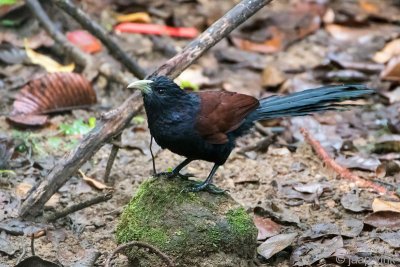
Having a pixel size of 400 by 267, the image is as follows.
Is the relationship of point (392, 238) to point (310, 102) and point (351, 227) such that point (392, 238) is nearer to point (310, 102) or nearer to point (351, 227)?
point (351, 227)

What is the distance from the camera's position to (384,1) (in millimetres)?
8438

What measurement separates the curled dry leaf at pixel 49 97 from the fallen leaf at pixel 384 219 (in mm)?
3008

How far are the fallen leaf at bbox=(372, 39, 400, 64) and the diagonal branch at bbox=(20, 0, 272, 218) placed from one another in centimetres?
327

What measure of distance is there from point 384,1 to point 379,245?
18.8ft

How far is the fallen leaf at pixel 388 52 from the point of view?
22.7ft

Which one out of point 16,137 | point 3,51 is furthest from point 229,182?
point 3,51

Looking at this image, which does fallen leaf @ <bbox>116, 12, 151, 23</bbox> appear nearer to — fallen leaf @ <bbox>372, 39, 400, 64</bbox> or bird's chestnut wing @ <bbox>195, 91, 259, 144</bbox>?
fallen leaf @ <bbox>372, 39, 400, 64</bbox>

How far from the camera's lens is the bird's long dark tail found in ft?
12.9

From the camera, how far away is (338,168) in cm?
468

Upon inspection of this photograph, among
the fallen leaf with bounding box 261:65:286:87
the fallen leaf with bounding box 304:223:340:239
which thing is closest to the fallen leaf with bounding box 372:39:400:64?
the fallen leaf with bounding box 261:65:286:87

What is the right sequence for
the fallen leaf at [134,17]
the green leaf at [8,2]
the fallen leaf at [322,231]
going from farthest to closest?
the fallen leaf at [134,17] → the green leaf at [8,2] → the fallen leaf at [322,231]

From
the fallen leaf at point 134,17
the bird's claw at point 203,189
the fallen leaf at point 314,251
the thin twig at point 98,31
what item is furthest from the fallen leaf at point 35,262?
the fallen leaf at point 134,17

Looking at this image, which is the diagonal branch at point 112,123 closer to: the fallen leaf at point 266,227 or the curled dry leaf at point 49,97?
the fallen leaf at point 266,227

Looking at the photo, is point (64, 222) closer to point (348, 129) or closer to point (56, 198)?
point (56, 198)
